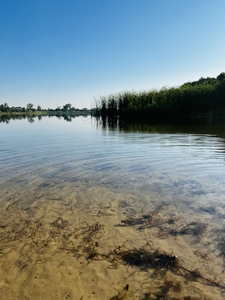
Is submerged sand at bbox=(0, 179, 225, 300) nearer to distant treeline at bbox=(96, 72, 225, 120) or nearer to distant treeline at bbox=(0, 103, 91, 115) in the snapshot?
distant treeline at bbox=(96, 72, 225, 120)

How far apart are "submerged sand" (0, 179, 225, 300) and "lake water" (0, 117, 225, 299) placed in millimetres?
11

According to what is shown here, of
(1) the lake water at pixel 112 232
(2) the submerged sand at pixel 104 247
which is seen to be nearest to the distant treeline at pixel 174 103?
(1) the lake water at pixel 112 232

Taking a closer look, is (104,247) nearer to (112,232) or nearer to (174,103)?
(112,232)

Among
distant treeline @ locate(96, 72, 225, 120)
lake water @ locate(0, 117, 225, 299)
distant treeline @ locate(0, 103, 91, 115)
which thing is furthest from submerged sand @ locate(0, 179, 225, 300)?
distant treeline @ locate(0, 103, 91, 115)

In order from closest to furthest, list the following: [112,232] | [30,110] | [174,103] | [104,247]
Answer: [104,247]
[112,232]
[174,103]
[30,110]

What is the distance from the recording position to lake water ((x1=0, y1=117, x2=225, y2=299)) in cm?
231

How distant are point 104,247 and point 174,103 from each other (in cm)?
3068

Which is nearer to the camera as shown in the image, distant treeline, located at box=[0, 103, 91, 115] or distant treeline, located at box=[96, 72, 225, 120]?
distant treeline, located at box=[96, 72, 225, 120]

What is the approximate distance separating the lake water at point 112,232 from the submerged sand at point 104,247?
0.01m

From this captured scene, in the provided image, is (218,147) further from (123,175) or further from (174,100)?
(174,100)

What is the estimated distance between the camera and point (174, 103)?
1233 inches

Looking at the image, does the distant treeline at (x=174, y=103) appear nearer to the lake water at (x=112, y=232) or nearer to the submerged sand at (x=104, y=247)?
the lake water at (x=112, y=232)

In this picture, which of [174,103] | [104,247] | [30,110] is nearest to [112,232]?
[104,247]

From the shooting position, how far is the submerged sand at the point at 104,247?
227 centimetres
